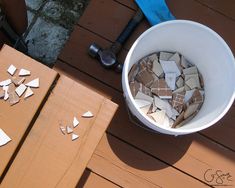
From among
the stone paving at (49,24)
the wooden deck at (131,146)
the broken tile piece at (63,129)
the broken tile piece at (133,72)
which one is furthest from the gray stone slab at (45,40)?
the broken tile piece at (63,129)

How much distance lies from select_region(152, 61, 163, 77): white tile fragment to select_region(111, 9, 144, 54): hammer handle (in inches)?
4.8

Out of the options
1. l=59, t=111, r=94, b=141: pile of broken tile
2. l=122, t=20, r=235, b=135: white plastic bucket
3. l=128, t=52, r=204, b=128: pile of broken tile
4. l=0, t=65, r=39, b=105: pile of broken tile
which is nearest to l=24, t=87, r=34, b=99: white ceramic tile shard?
l=0, t=65, r=39, b=105: pile of broken tile

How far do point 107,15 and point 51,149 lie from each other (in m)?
0.55

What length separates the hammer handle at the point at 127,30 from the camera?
1.23 meters

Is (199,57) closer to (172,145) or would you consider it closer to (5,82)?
(172,145)

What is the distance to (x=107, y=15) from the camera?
4.23 feet

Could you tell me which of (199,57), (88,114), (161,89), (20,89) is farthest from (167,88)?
(20,89)

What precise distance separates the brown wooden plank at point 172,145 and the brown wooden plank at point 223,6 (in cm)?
43

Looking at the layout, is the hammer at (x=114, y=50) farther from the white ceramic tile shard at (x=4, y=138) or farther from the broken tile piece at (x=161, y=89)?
the white ceramic tile shard at (x=4, y=138)

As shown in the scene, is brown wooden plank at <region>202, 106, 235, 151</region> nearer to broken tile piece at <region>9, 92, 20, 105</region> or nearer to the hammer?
the hammer

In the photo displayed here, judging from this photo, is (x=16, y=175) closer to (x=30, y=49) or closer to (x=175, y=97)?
(x=175, y=97)

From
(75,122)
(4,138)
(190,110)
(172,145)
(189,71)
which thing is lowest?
(4,138)

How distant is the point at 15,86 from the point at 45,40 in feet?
1.92

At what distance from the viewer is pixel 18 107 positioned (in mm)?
922
